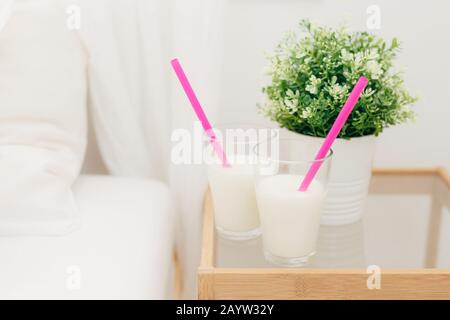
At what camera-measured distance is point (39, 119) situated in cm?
103

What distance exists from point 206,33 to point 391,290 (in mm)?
552

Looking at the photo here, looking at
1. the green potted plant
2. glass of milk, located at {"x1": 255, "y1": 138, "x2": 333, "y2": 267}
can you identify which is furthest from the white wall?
glass of milk, located at {"x1": 255, "y1": 138, "x2": 333, "y2": 267}

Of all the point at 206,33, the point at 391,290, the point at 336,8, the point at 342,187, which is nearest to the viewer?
the point at 391,290

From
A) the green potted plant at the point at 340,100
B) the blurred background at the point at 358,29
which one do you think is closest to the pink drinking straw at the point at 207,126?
the green potted plant at the point at 340,100

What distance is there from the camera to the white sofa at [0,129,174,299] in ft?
2.74

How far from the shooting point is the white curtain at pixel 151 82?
1119 millimetres

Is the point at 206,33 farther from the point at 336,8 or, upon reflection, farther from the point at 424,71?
the point at 424,71

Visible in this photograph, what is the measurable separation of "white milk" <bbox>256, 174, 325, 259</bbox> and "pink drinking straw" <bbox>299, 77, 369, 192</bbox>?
0.01m

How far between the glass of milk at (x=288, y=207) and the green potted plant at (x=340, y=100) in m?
0.09

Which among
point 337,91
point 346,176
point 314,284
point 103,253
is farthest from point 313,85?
point 103,253

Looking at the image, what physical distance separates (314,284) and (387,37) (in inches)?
23.4

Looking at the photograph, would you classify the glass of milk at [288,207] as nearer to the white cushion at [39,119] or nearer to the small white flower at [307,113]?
the small white flower at [307,113]
